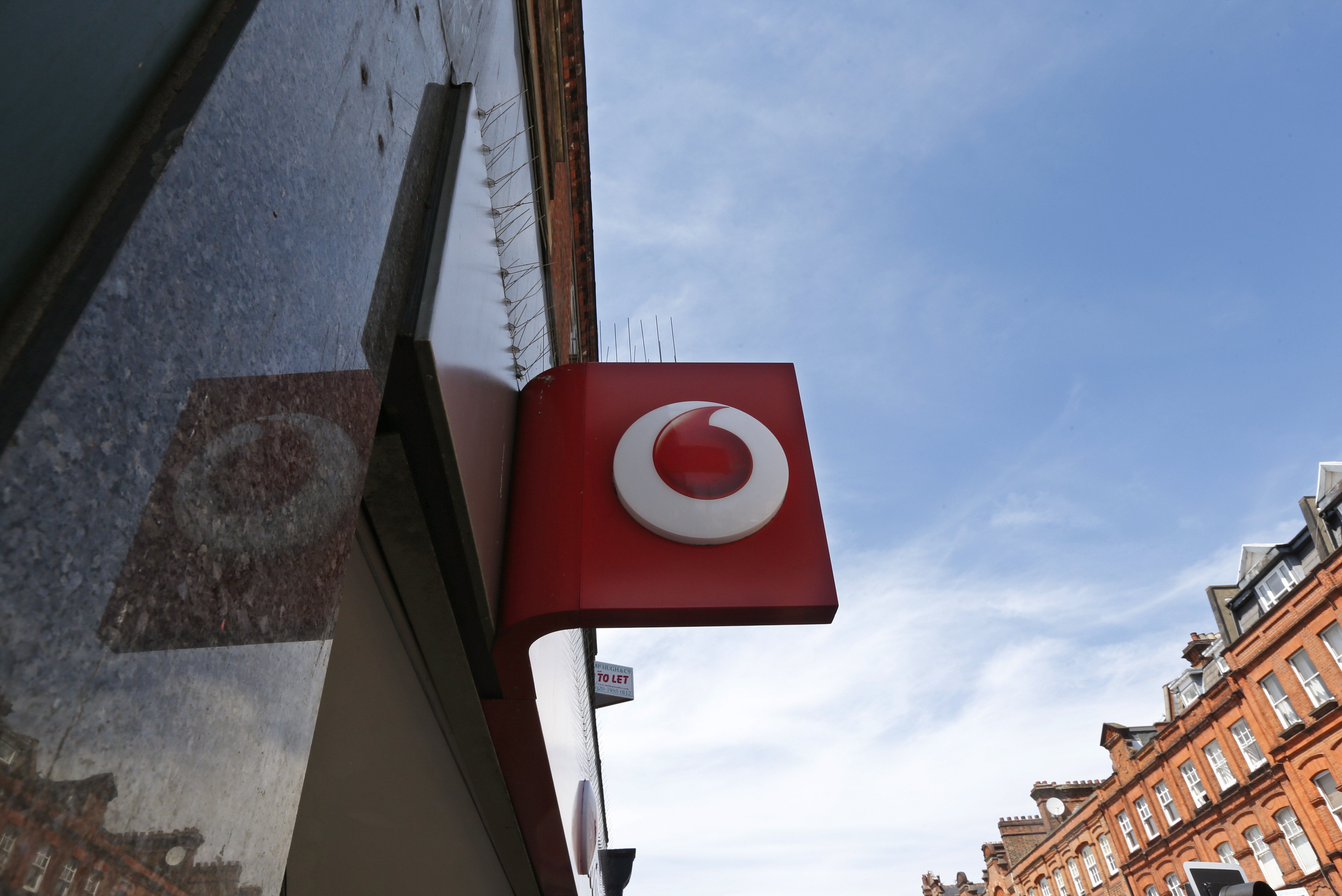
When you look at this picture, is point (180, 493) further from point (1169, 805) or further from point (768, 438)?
point (1169, 805)

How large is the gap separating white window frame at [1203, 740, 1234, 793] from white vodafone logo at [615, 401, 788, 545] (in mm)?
32229

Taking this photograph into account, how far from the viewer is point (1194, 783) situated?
1153 inches

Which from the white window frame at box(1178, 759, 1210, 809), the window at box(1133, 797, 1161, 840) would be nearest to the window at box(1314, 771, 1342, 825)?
the white window frame at box(1178, 759, 1210, 809)

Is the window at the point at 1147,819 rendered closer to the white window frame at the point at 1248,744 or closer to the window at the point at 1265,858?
the window at the point at 1265,858

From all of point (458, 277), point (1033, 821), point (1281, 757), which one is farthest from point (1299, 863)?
point (458, 277)

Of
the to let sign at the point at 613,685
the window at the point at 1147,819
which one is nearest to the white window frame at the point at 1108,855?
the window at the point at 1147,819

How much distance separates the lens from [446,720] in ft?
12.4

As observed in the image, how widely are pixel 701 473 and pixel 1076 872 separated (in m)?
43.4

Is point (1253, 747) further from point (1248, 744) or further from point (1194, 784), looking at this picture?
point (1194, 784)

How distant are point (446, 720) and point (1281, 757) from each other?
30.4 meters

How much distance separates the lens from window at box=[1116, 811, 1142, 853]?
32344 millimetres

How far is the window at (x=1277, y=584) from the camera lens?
26.3 meters

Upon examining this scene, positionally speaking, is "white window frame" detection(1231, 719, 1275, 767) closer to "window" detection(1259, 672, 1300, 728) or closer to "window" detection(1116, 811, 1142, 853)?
"window" detection(1259, 672, 1300, 728)

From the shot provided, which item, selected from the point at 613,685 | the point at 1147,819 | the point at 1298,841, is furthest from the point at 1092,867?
the point at 613,685
